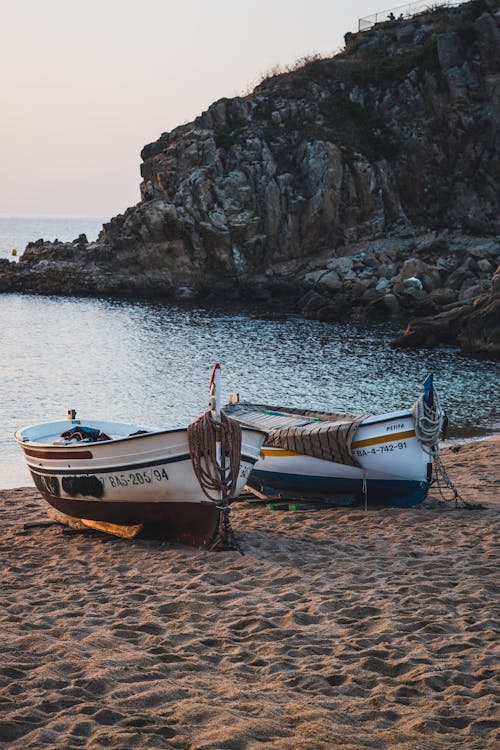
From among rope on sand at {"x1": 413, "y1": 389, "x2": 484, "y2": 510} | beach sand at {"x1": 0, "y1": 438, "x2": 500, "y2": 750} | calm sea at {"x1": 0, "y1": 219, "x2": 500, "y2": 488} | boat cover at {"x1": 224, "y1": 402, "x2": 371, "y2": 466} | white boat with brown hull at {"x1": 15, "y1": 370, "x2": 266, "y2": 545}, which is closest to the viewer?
beach sand at {"x1": 0, "y1": 438, "x2": 500, "y2": 750}

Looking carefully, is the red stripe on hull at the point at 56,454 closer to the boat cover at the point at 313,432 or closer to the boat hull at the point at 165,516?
the boat hull at the point at 165,516

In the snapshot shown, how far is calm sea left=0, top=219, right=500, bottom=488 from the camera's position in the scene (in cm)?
2758

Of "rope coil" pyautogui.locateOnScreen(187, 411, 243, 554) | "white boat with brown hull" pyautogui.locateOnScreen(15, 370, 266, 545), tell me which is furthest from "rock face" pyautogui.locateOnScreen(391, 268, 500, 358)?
"rope coil" pyautogui.locateOnScreen(187, 411, 243, 554)

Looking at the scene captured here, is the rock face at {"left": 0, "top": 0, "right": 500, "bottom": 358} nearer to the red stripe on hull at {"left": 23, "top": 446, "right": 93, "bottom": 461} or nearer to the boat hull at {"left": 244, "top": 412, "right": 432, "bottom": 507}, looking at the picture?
the boat hull at {"left": 244, "top": 412, "right": 432, "bottom": 507}

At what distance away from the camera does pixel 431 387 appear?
13.8 m

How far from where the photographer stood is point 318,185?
208 feet

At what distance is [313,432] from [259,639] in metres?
6.83

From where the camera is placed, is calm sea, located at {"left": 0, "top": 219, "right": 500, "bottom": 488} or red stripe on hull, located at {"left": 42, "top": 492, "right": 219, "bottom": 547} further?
calm sea, located at {"left": 0, "top": 219, "right": 500, "bottom": 488}

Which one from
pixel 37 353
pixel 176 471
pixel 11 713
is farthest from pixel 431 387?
pixel 37 353

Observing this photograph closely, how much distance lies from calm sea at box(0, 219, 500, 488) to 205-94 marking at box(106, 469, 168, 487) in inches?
272

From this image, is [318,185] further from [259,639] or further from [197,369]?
[259,639]

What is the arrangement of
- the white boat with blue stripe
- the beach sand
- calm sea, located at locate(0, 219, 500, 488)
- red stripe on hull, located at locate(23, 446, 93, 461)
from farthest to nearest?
calm sea, located at locate(0, 219, 500, 488), the white boat with blue stripe, red stripe on hull, located at locate(23, 446, 93, 461), the beach sand

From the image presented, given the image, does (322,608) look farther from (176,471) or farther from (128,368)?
(128,368)

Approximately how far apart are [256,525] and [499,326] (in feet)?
88.5
